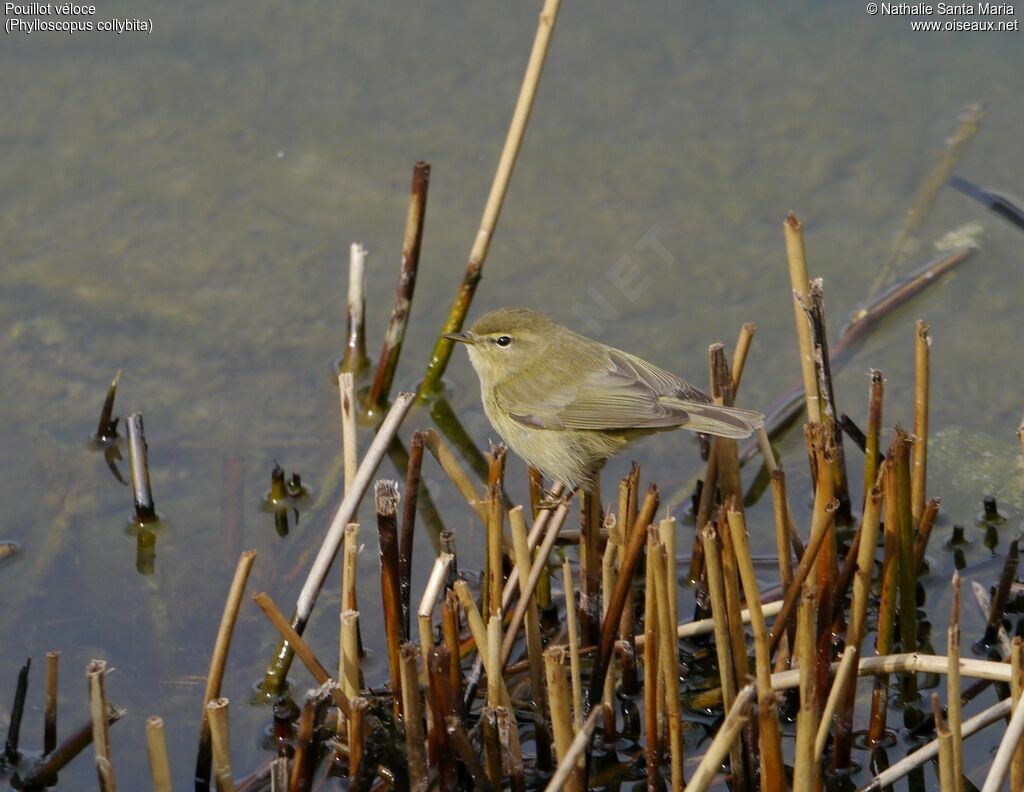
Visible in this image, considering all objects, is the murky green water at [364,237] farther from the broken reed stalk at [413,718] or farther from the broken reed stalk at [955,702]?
the broken reed stalk at [955,702]

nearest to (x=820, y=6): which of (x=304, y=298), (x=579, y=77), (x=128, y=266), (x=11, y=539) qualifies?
(x=579, y=77)

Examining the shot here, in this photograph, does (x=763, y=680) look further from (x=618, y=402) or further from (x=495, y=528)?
(x=618, y=402)

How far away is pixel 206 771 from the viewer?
4.60 meters

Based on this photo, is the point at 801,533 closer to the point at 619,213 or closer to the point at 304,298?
the point at 619,213

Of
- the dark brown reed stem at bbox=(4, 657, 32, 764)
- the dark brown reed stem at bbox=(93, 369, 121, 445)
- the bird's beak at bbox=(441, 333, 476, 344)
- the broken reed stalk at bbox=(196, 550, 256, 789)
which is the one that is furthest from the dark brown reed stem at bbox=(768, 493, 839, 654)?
the dark brown reed stem at bbox=(93, 369, 121, 445)

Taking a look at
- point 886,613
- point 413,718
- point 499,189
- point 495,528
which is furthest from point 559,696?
point 499,189

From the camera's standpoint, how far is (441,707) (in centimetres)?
411

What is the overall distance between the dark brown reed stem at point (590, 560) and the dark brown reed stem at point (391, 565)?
789mm

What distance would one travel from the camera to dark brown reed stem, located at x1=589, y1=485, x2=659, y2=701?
4.09m

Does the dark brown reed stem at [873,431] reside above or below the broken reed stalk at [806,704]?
above

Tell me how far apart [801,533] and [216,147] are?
4.76 m

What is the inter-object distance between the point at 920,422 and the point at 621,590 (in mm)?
1504

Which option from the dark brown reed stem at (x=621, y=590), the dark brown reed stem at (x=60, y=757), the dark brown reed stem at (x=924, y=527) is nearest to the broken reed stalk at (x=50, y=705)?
the dark brown reed stem at (x=60, y=757)

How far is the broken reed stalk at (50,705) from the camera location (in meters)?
4.29
